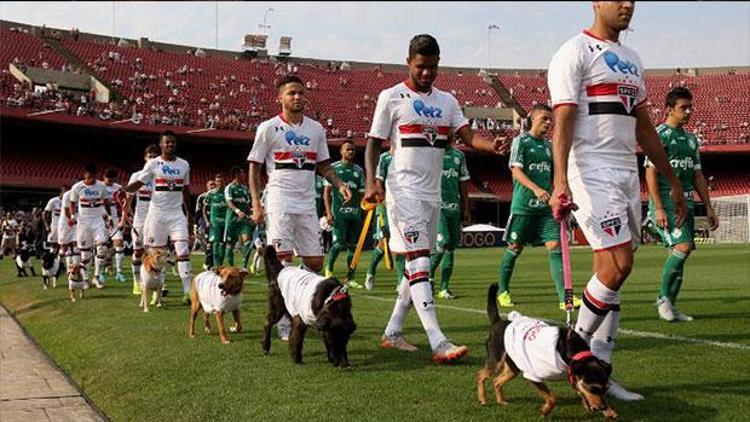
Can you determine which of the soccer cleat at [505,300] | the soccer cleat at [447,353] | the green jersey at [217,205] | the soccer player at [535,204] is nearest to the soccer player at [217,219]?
the green jersey at [217,205]

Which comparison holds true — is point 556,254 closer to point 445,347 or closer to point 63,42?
point 445,347

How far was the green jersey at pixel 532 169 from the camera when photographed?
347 inches

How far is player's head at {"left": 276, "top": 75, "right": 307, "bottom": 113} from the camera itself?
731 cm

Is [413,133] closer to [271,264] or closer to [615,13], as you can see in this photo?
[271,264]

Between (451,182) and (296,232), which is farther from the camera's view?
(451,182)

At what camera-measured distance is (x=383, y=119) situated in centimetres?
600

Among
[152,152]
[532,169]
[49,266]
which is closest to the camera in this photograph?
[532,169]

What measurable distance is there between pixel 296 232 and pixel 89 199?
25.8 feet

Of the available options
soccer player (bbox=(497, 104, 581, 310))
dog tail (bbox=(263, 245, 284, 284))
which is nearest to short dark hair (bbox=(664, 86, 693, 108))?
soccer player (bbox=(497, 104, 581, 310))

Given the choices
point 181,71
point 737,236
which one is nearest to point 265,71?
point 181,71

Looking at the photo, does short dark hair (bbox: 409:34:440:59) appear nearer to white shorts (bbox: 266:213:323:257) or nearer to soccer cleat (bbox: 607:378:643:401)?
white shorts (bbox: 266:213:323:257)

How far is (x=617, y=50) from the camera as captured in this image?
15.0ft

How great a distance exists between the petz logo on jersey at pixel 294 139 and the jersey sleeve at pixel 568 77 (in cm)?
346

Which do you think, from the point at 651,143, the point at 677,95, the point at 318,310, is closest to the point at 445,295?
the point at 677,95
